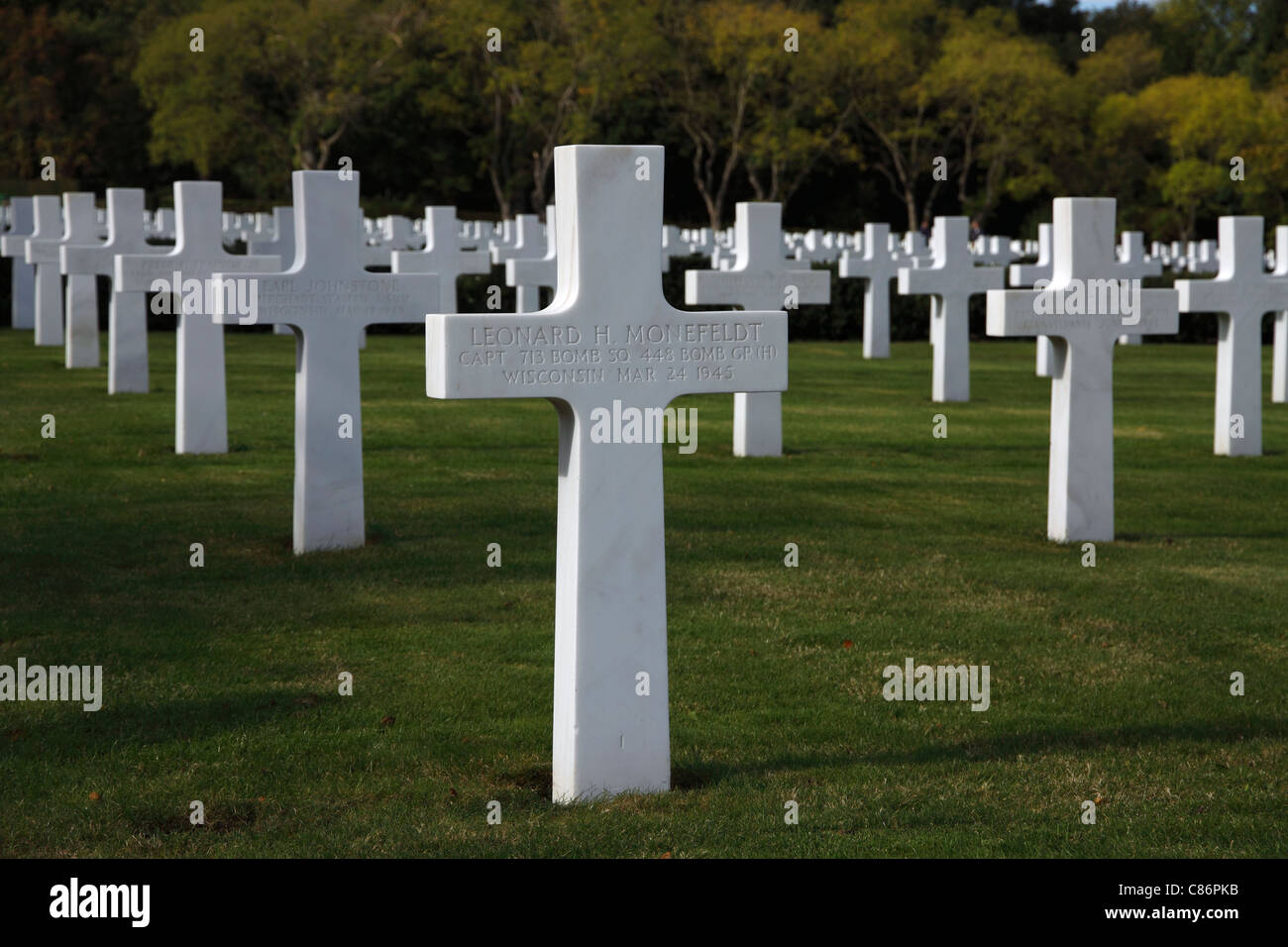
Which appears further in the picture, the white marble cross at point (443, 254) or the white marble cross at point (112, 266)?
the white marble cross at point (443, 254)

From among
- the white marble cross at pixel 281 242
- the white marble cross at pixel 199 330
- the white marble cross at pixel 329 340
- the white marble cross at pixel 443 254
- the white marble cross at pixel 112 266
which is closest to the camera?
the white marble cross at pixel 329 340

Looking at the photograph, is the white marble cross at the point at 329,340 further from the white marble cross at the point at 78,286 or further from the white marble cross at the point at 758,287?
the white marble cross at the point at 78,286

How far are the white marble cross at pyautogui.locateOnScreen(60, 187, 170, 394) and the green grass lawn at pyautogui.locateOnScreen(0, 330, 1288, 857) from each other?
2.88 m

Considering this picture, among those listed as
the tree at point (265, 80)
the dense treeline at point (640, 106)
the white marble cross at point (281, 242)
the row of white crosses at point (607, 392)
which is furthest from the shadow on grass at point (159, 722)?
the dense treeline at point (640, 106)

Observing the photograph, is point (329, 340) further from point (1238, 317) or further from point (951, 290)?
point (951, 290)

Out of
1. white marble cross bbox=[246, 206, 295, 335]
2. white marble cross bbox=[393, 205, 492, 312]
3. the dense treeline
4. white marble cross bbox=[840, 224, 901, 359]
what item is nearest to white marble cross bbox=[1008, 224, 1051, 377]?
white marble cross bbox=[840, 224, 901, 359]

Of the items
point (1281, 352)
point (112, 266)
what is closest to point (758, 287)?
point (112, 266)

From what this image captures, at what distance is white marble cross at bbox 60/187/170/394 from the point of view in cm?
1727

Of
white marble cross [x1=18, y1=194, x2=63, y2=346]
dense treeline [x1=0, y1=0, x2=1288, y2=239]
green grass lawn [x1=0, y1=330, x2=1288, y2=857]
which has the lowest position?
green grass lawn [x1=0, y1=330, x2=1288, y2=857]

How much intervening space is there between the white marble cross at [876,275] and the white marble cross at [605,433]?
1832 cm

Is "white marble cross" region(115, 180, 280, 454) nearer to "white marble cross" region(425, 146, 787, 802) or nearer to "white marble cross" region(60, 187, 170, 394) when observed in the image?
"white marble cross" region(60, 187, 170, 394)

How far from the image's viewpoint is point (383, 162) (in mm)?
56875

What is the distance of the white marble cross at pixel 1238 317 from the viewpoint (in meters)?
14.5

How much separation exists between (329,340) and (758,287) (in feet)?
18.1
